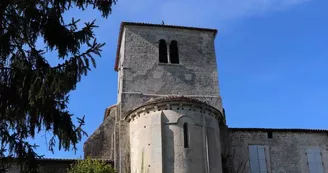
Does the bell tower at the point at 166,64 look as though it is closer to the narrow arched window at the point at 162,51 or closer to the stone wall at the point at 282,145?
the narrow arched window at the point at 162,51

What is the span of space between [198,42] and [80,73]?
1494cm

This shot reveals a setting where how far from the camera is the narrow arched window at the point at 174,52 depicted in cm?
2159

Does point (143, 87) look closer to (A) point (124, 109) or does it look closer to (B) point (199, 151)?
(A) point (124, 109)

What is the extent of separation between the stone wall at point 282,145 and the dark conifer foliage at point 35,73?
43.4 ft

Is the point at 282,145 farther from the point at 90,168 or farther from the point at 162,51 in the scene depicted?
the point at 90,168

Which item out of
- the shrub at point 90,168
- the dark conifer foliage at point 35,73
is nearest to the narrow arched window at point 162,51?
the shrub at point 90,168

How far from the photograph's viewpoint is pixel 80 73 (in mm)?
7789

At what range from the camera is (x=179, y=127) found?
16938 mm

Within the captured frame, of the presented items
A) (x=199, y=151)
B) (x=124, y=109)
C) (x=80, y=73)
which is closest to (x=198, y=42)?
(x=124, y=109)

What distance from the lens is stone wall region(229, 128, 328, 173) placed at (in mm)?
20016

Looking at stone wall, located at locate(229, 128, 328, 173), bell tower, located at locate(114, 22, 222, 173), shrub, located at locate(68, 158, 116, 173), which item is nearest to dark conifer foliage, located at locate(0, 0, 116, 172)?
shrub, located at locate(68, 158, 116, 173)

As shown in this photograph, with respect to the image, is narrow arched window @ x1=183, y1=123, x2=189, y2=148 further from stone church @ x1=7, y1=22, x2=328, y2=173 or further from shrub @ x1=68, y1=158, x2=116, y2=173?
shrub @ x1=68, y1=158, x2=116, y2=173

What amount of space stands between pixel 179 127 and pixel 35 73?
9.85 metres

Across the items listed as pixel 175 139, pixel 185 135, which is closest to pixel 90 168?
pixel 175 139
